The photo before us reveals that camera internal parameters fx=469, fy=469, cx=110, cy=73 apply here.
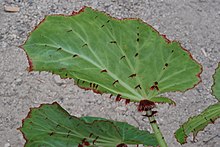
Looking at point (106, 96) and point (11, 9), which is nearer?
point (106, 96)

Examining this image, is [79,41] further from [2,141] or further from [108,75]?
[2,141]

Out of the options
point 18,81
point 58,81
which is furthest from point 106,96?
point 18,81

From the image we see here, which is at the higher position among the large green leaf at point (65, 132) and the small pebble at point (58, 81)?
the small pebble at point (58, 81)

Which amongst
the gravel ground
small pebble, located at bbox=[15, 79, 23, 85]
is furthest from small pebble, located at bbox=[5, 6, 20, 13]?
small pebble, located at bbox=[15, 79, 23, 85]

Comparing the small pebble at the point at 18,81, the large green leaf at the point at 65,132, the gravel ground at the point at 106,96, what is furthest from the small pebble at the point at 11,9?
the large green leaf at the point at 65,132

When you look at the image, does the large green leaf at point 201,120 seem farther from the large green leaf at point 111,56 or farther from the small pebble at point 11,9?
the small pebble at point 11,9

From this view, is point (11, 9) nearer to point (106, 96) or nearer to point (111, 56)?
point (106, 96)
